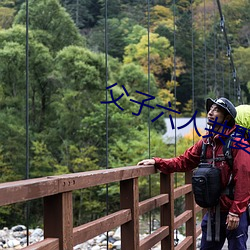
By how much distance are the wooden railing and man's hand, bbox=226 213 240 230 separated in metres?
0.30

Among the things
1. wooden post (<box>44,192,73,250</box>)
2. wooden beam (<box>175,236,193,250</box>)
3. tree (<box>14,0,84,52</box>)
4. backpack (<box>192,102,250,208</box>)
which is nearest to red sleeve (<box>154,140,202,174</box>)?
backpack (<box>192,102,250,208</box>)

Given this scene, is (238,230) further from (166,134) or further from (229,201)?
(166,134)

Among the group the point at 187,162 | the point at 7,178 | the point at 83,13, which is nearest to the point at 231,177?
the point at 187,162

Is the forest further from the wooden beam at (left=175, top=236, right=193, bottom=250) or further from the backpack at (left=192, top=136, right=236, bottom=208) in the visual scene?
the backpack at (left=192, top=136, right=236, bottom=208)

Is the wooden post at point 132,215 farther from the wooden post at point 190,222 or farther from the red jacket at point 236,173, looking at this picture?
the wooden post at point 190,222

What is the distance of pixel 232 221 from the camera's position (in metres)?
2.05

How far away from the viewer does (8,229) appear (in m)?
15.5

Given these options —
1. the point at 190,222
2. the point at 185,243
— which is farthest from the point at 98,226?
the point at 190,222

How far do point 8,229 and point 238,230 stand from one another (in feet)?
45.6

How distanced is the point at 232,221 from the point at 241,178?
141mm

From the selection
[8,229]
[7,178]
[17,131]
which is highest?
[17,131]

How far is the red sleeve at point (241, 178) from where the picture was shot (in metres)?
2.03

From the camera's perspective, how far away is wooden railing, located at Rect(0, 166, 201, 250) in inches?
52.5

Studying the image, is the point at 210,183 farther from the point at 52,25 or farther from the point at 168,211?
the point at 52,25
